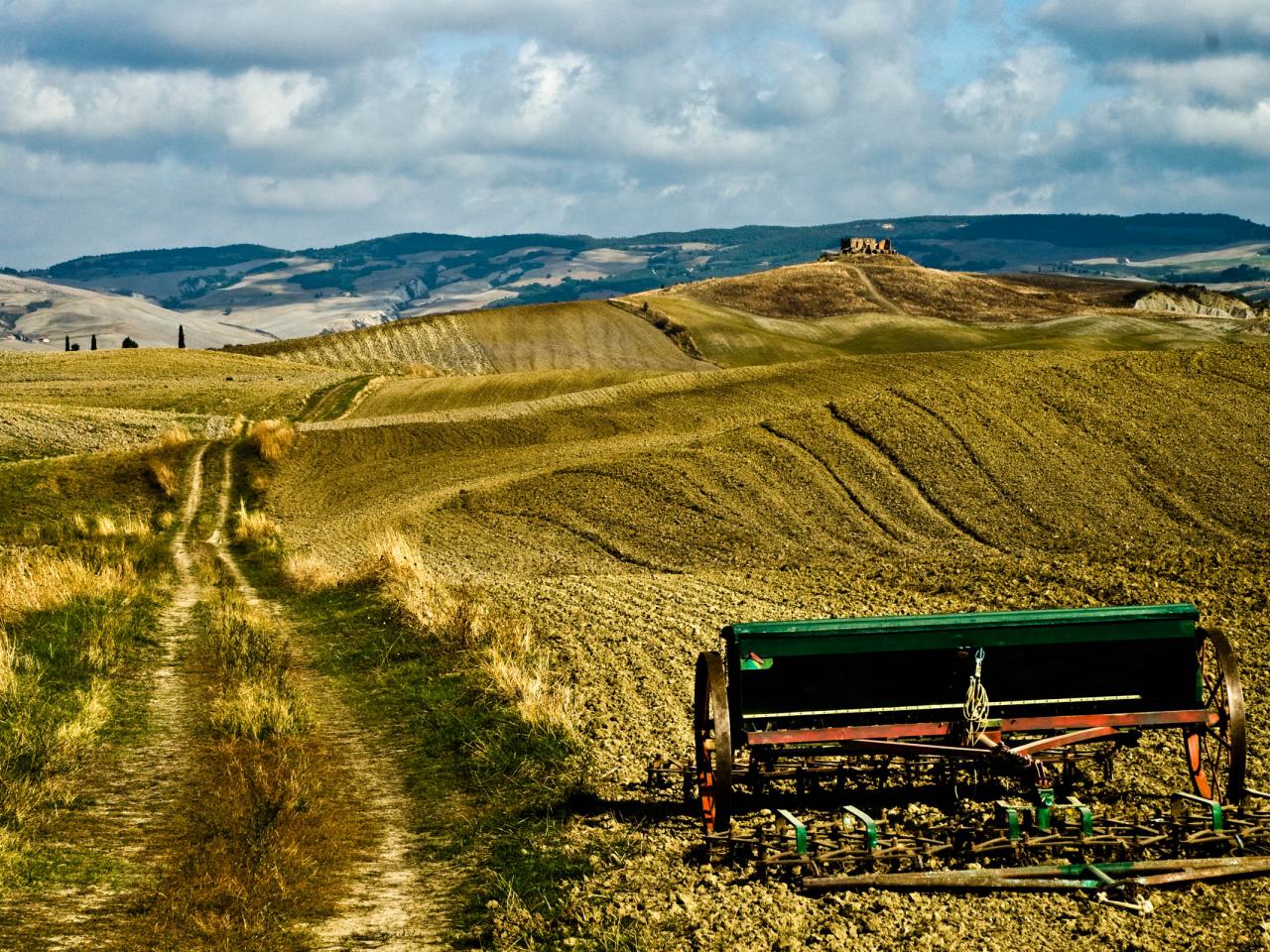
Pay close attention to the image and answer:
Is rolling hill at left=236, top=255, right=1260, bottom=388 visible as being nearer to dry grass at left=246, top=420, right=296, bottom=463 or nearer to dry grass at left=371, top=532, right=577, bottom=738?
dry grass at left=246, top=420, right=296, bottom=463

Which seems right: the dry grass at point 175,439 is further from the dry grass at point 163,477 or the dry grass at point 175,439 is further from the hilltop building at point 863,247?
the hilltop building at point 863,247

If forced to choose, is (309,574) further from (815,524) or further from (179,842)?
(179,842)

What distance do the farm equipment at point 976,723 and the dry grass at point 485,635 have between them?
2.54 metres

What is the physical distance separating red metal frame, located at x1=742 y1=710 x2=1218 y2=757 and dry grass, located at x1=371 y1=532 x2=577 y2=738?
3.15 m

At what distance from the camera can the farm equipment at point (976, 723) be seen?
26.8 feet

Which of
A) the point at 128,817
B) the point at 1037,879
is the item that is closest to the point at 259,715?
the point at 128,817

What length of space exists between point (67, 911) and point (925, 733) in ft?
19.5

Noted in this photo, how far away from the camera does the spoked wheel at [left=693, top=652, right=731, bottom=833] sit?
8.41 metres

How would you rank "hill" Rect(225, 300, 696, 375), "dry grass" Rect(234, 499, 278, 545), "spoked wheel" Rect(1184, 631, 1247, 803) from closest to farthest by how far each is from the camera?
"spoked wheel" Rect(1184, 631, 1247, 803), "dry grass" Rect(234, 499, 278, 545), "hill" Rect(225, 300, 696, 375)

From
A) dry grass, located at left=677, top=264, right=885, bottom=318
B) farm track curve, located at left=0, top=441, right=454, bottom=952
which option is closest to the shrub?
farm track curve, located at left=0, top=441, right=454, bottom=952

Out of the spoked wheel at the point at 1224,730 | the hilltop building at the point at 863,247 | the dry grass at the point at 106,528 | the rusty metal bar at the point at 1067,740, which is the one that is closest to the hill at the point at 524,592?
the dry grass at the point at 106,528

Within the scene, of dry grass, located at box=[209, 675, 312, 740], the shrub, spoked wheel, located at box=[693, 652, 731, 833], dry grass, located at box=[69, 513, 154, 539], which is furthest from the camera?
dry grass, located at box=[69, 513, 154, 539]

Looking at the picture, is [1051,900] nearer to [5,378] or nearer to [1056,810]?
[1056,810]

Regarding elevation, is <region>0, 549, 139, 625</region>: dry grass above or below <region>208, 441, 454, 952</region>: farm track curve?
above
